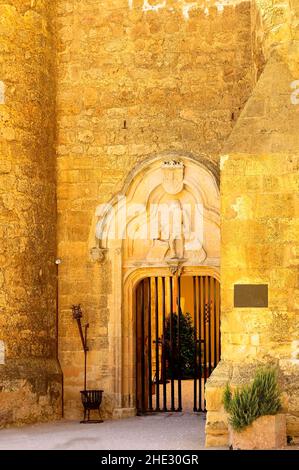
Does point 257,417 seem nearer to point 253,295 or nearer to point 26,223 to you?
point 253,295

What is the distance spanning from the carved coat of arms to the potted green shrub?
3613mm

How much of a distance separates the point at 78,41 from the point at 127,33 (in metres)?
0.65

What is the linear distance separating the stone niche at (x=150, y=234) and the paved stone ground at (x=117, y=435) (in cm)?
61

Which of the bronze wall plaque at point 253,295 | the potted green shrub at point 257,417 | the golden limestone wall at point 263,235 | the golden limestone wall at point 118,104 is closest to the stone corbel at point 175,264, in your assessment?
the golden limestone wall at point 118,104

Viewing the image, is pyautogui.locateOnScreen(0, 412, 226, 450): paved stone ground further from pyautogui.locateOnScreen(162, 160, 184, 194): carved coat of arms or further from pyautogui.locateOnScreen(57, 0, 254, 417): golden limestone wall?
pyautogui.locateOnScreen(162, 160, 184, 194): carved coat of arms

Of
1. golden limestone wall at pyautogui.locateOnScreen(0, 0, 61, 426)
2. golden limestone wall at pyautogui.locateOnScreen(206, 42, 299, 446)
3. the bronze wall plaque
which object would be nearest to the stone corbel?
golden limestone wall at pyautogui.locateOnScreen(0, 0, 61, 426)

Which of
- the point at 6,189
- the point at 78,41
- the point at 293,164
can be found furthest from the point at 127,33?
the point at 293,164

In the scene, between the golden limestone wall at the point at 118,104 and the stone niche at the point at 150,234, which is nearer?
the stone niche at the point at 150,234

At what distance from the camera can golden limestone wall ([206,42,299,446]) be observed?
8.07 meters

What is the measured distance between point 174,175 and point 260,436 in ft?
13.5

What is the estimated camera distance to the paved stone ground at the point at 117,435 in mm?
8336

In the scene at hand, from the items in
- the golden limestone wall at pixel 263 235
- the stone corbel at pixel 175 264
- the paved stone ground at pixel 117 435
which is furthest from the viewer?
the stone corbel at pixel 175 264

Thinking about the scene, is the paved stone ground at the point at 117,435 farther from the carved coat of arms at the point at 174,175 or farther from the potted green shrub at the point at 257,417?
the carved coat of arms at the point at 174,175

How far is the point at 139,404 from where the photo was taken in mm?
11094
